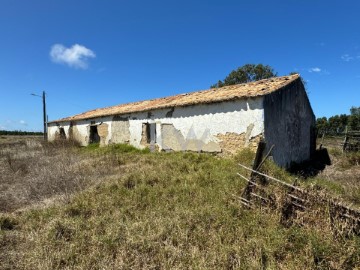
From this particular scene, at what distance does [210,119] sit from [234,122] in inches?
47.0

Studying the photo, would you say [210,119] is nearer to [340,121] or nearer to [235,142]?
[235,142]

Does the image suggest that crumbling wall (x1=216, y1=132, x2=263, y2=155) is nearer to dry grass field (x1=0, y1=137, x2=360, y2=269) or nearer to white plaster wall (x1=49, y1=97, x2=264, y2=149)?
white plaster wall (x1=49, y1=97, x2=264, y2=149)

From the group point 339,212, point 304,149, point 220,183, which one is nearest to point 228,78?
point 304,149

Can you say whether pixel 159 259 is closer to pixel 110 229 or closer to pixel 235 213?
pixel 110 229

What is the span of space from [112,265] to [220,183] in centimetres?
391

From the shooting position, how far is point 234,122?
10.7 meters

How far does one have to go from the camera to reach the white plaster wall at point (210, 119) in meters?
10.1

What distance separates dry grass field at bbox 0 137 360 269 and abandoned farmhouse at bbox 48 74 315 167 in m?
3.09

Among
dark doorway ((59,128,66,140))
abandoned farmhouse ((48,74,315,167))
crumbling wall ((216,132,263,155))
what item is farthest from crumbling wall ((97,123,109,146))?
crumbling wall ((216,132,263,155))

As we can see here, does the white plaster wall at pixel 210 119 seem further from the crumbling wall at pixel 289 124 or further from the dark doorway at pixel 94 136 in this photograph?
the dark doorway at pixel 94 136

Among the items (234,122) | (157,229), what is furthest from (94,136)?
(157,229)

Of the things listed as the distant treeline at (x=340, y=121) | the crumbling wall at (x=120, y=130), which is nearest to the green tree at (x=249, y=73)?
the distant treeline at (x=340, y=121)

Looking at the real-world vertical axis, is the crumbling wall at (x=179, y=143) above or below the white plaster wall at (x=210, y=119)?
below

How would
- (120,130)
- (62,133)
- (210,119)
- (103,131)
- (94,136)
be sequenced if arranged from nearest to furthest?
(210,119) → (120,130) → (103,131) → (94,136) → (62,133)
